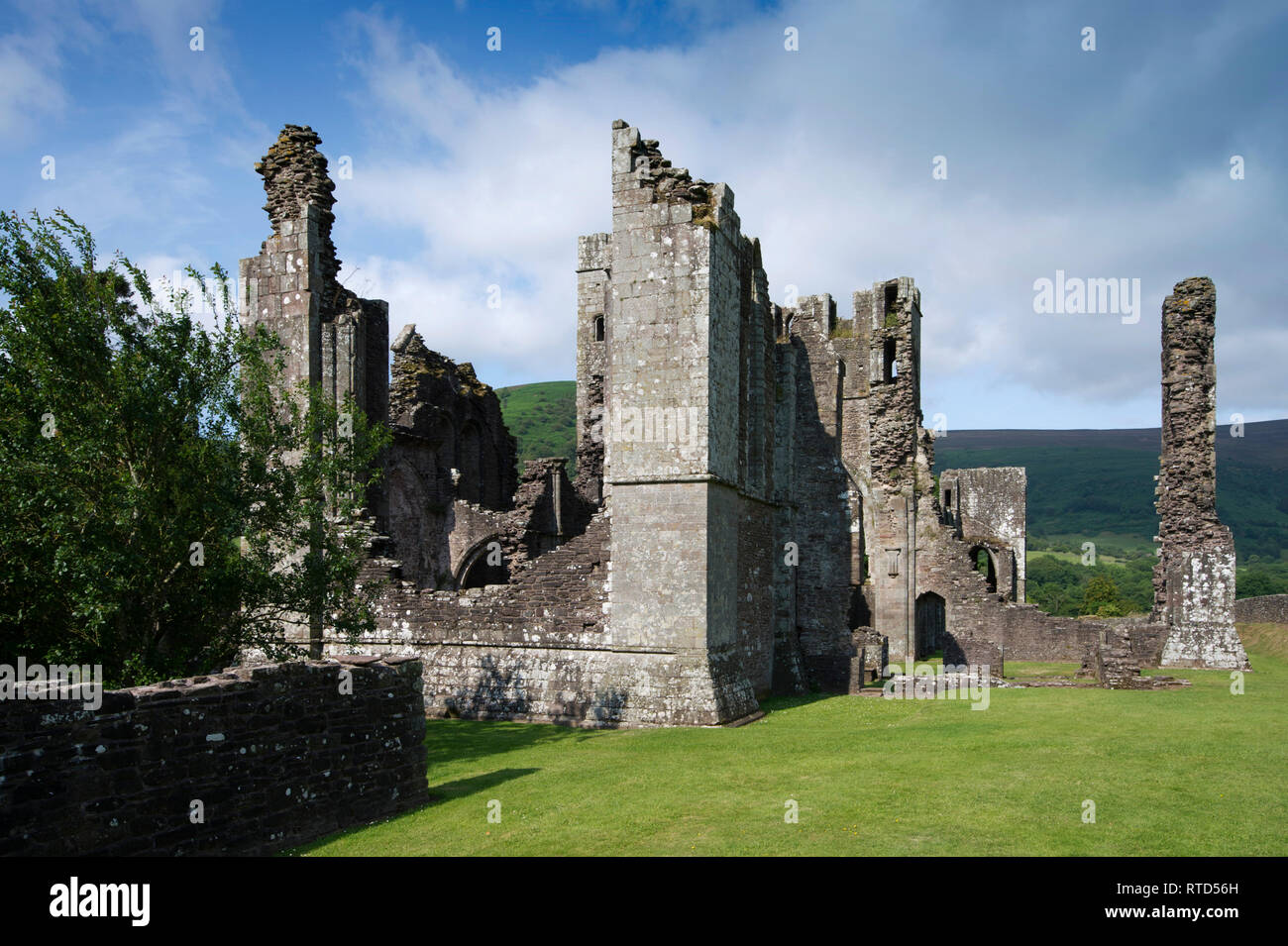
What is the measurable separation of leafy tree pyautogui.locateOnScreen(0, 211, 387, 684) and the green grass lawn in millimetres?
3306

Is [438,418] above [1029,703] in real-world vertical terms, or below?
above

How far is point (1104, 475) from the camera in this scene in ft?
485

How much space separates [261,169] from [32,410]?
29.9ft

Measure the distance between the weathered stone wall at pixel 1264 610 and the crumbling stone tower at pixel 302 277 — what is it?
26.9 meters

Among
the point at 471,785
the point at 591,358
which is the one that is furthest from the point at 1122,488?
the point at 471,785

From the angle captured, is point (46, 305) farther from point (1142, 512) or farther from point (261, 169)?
point (1142, 512)

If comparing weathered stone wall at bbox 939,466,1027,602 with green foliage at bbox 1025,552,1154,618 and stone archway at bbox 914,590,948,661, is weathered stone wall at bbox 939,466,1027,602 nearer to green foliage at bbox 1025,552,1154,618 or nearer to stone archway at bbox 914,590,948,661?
green foliage at bbox 1025,552,1154,618

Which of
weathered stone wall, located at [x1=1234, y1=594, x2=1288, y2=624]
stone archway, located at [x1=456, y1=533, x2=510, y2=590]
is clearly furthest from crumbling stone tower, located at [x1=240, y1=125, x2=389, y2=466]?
weathered stone wall, located at [x1=1234, y1=594, x2=1288, y2=624]

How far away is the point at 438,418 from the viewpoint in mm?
27500

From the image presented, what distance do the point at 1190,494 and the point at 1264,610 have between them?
8.17 m

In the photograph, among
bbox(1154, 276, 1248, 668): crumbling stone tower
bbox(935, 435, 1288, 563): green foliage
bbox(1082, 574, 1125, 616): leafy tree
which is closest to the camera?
bbox(1154, 276, 1248, 668): crumbling stone tower

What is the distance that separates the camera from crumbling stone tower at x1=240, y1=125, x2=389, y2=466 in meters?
17.4

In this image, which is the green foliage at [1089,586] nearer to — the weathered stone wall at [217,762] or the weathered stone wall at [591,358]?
the weathered stone wall at [591,358]
